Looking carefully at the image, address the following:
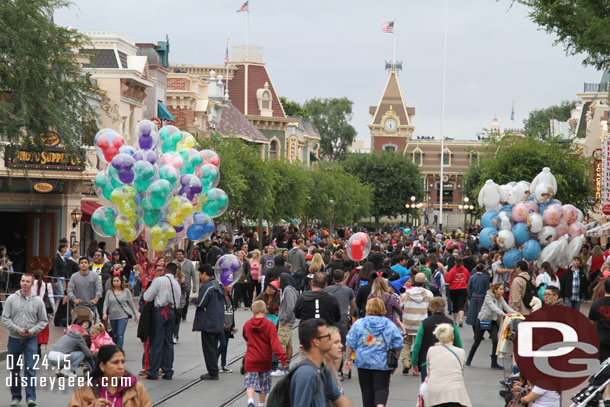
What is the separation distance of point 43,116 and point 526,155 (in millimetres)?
28533

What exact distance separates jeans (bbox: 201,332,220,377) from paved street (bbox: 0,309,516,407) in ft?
0.71

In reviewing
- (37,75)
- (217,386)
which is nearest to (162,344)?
(217,386)

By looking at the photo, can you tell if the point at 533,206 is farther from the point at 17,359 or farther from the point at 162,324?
the point at 17,359

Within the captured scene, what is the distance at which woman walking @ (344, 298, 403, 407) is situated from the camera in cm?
1062

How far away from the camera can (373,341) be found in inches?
420

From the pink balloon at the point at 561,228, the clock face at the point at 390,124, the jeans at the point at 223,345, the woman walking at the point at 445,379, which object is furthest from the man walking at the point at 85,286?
the clock face at the point at 390,124

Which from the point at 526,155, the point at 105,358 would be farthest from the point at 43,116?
the point at 526,155

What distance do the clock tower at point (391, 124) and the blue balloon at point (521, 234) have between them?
94662 mm

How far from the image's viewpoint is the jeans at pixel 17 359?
11578mm

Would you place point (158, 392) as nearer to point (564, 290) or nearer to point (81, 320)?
point (81, 320)

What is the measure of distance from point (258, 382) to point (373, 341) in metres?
1.69

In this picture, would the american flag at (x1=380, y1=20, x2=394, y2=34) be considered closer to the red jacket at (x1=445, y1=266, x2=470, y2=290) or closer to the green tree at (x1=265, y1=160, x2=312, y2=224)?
the green tree at (x1=265, y1=160, x2=312, y2=224)

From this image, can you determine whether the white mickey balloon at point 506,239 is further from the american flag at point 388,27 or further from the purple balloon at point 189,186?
the american flag at point 388,27

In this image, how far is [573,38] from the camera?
1688cm
